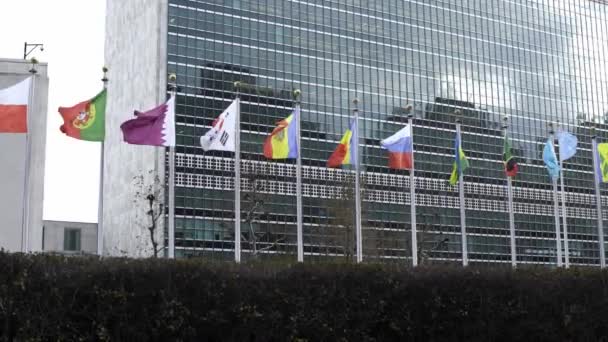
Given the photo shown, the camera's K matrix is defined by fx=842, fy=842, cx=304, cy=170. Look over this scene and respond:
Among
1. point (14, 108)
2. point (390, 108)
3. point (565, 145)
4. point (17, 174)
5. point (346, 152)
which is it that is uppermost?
point (390, 108)

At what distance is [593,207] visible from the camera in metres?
119

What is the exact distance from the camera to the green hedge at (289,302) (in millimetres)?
22906

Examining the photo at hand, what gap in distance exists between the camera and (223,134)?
116 feet

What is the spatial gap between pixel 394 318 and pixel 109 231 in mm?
89792

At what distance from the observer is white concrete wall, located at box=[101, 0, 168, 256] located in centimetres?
9388

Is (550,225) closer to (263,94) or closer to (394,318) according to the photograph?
(263,94)

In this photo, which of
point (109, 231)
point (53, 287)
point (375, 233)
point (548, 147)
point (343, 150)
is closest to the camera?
point (53, 287)

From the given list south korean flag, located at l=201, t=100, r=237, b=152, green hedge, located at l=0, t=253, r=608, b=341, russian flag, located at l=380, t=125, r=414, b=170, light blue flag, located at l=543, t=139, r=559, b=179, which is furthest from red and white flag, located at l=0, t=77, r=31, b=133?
light blue flag, located at l=543, t=139, r=559, b=179

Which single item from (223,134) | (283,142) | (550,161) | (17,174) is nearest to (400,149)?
(283,142)

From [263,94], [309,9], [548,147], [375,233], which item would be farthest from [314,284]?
[309,9]

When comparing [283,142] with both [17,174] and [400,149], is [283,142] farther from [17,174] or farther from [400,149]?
[17,174]

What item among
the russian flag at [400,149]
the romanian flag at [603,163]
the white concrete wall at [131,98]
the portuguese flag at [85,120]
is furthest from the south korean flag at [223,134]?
the white concrete wall at [131,98]

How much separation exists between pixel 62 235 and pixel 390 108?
139 ft

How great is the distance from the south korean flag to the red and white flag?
723cm
